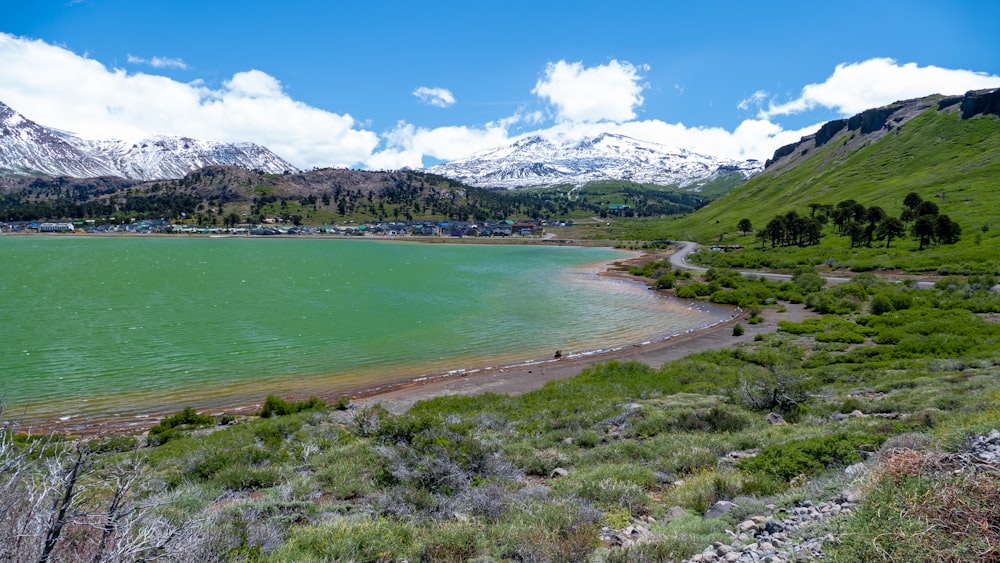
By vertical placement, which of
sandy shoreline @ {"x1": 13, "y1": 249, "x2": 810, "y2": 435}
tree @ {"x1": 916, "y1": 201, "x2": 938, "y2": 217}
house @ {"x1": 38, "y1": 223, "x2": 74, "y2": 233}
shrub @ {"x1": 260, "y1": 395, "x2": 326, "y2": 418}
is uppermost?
tree @ {"x1": 916, "y1": 201, "x2": 938, "y2": 217}

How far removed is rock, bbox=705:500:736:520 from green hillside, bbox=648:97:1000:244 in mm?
90301

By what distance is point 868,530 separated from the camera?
4730 millimetres

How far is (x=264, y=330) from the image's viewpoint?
34812 millimetres

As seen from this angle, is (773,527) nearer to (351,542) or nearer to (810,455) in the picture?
(810,455)

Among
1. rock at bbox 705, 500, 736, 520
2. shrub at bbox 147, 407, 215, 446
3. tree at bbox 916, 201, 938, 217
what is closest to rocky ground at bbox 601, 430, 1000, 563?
rock at bbox 705, 500, 736, 520

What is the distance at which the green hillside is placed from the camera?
92875 mm

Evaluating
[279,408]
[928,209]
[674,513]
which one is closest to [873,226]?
[928,209]

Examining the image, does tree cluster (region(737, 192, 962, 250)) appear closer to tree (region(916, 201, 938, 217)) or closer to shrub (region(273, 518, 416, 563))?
tree (region(916, 201, 938, 217))

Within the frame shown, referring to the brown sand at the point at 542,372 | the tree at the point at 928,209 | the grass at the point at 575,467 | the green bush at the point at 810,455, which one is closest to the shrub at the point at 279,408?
the grass at the point at 575,467

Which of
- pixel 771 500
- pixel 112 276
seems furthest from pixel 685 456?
pixel 112 276

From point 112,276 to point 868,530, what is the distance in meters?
81.6

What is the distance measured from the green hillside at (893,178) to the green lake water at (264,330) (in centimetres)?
6885

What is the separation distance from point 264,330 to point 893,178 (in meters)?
156

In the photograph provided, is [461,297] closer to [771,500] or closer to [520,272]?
[520,272]
